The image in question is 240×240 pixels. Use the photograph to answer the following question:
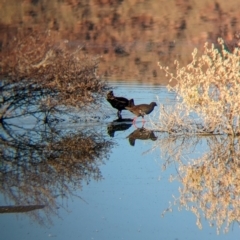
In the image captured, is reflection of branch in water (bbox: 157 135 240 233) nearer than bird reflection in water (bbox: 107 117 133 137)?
Yes

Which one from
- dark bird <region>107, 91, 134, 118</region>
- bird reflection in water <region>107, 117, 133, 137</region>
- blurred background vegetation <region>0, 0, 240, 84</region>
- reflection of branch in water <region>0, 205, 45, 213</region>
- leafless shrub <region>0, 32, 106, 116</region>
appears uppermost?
blurred background vegetation <region>0, 0, 240, 84</region>

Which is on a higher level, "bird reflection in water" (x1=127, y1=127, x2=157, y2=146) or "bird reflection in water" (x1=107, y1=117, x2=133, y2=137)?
"bird reflection in water" (x1=107, y1=117, x2=133, y2=137)

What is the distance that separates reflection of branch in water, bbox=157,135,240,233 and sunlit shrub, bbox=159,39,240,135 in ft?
0.97

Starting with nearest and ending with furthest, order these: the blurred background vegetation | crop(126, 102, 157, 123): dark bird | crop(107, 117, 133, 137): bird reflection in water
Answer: crop(107, 117, 133, 137): bird reflection in water, crop(126, 102, 157, 123): dark bird, the blurred background vegetation

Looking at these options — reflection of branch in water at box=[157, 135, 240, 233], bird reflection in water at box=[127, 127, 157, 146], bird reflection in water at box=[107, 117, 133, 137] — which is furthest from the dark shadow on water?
reflection of branch in water at box=[157, 135, 240, 233]

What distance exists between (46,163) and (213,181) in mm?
2497

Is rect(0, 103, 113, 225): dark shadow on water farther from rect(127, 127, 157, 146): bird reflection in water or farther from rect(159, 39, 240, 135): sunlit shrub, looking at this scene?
rect(159, 39, 240, 135): sunlit shrub

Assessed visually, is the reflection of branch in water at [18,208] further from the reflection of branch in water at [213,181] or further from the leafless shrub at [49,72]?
the leafless shrub at [49,72]

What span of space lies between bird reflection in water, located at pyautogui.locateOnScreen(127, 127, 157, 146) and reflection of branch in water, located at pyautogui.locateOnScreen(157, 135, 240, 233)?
0.68 metres

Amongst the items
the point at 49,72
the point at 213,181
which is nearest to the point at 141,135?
the point at 49,72

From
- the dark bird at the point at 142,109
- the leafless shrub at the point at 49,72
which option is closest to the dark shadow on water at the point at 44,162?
the leafless shrub at the point at 49,72

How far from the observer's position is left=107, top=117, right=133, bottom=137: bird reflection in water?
14969mm

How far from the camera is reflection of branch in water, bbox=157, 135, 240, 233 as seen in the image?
9.86 metres

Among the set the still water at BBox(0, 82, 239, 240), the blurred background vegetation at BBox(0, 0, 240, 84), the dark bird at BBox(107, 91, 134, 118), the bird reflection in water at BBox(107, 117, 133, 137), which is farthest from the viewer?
the blurred background vegetation at BBox(0, 0, 240, 84)
